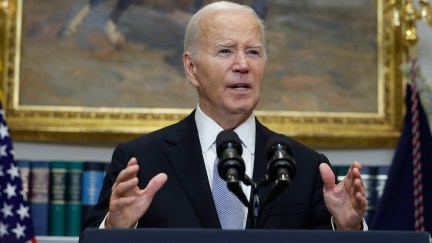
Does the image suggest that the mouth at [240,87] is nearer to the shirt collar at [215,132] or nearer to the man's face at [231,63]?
the man's face at [231,63]

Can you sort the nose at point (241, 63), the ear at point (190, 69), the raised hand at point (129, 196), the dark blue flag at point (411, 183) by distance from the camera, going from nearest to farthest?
1. the raised hand at point (129, 196)
2. the nose at point (241, 63)
3. the ear at point (190, 69)
4. the dark blue flag at point (411, 183)

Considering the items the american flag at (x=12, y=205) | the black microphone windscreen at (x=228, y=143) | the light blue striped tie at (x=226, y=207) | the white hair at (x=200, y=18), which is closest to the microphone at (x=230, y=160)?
the black microphone windscreen at (x=228, y=143)

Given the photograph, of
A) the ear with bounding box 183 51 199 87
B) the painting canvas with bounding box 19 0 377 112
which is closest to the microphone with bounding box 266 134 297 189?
the ear with bounding box 183 51 199 87

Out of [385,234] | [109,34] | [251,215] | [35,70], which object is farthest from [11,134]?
[385,234]

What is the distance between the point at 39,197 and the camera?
541 centimetres

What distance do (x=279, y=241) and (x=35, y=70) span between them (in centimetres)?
375

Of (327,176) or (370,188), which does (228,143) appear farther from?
(370,188)

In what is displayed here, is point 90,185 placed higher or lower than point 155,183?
lower

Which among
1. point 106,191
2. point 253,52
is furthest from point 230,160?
point 253,52

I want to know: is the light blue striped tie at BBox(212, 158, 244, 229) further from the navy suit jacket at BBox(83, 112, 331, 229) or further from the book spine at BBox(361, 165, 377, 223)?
the book spine at BBox(361, 165, 377, 223)

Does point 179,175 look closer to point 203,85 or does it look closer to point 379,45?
point 203,85

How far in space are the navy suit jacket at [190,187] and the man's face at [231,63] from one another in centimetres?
15

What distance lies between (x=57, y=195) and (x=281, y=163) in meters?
3.23

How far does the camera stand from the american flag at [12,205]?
511cm
